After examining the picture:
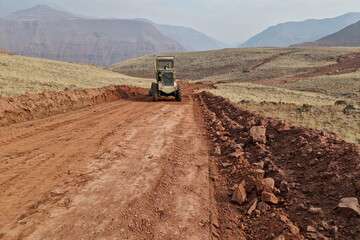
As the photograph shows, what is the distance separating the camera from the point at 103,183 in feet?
31.6

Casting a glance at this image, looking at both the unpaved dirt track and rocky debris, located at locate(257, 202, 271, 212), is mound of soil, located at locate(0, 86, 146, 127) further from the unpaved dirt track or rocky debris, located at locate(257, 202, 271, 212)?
rocky debris, located at locate(257, 202, 271, 212)

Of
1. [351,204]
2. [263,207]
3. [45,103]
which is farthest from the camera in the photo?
[45,103]

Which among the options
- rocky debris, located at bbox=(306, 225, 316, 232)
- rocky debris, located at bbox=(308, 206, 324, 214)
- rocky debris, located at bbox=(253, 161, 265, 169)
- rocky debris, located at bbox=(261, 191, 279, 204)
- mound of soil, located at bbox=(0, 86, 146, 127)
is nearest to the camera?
rocky debris, located at bbox=(306, 225, 316, 232)

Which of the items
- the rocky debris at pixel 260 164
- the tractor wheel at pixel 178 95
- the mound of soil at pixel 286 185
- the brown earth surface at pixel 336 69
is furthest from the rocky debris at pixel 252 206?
the brown earth surface at pixel 336 69

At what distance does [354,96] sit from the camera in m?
42.5

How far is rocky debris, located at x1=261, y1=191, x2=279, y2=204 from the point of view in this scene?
858 centimetres

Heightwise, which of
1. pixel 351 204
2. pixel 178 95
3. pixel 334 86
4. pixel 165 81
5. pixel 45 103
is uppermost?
pixel 351 204

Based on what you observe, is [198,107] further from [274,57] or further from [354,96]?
[274,57]

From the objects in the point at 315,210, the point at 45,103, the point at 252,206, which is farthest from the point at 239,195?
the point at 45,103

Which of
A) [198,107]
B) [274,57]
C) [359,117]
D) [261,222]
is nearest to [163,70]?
[198,107]

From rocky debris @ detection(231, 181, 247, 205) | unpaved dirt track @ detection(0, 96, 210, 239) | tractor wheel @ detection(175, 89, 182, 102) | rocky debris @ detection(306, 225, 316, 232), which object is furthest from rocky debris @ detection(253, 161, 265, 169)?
tractor wheel @ detection(175, 89, 182, 102)

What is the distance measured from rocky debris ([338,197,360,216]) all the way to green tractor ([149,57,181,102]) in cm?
2229

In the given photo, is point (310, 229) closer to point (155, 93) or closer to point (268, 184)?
point (268, 184)

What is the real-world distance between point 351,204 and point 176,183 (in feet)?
12.3
